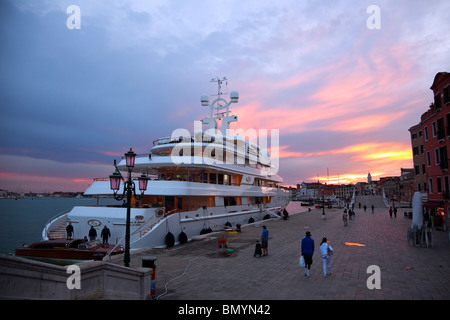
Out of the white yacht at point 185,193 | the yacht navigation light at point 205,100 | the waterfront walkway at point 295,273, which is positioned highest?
the yacht navigation light at point 205,100

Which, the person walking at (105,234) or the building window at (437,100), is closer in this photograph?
the person walking at (105,234)

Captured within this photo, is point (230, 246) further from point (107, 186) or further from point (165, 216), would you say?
point (107, 186)

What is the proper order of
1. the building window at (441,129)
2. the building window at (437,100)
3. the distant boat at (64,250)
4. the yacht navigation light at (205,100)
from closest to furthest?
the distant boat at (64,250), the building window at (441,129), the building window at (437,100), the yacht navigation light at (205,100)

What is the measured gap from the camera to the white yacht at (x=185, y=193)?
53.9ft

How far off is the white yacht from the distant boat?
2518 millimetres

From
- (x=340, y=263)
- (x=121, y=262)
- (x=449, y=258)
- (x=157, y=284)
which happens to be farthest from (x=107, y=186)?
(x=449, y=258)

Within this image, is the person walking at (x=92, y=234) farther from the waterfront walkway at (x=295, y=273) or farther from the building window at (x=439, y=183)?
the building window at (x=439, y=183)

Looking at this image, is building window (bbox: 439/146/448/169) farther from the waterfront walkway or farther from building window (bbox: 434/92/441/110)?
the waterfront walkway

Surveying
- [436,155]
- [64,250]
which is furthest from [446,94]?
[64,250]

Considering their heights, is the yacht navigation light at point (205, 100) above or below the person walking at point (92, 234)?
above

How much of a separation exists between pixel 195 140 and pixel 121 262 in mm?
16548

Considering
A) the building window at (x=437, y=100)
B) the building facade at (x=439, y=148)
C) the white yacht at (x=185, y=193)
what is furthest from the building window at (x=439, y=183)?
the white yacht at (x=185, y=193)

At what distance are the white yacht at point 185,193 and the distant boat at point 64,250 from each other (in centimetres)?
252
